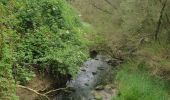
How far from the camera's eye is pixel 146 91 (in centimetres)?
1374

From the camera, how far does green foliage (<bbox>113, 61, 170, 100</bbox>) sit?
1329 cm

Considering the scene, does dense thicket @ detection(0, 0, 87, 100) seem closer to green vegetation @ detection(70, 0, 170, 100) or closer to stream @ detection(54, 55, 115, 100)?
stream @ detection(54, 55, 115, 100)

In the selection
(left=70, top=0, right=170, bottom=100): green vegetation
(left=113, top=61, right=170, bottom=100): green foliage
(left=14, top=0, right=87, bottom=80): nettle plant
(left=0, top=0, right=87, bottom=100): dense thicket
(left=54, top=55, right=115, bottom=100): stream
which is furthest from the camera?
(left=54, top=55, right=115, bottom=100): stream

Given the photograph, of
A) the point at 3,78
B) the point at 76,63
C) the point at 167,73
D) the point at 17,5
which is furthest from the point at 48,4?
the point at 3,78

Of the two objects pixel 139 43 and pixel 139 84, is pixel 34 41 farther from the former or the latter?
pixel 139 43

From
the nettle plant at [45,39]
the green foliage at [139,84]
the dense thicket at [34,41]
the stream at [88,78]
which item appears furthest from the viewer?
the stream at [88,78]

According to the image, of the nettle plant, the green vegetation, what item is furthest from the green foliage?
the nettle plant

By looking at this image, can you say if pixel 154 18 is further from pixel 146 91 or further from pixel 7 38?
pixel 7 38

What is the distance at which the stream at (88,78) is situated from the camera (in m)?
14.6

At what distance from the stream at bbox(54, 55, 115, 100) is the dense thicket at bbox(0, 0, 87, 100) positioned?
93cm

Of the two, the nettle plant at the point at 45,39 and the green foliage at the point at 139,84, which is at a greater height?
the nettle plant at the point at 45,39

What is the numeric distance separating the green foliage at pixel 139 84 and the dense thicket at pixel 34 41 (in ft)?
7.53

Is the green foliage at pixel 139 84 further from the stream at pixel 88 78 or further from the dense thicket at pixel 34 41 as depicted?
the dense thicket at pixel 34 41

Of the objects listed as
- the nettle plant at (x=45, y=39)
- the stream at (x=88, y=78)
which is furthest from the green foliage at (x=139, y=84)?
the nettle plant at (x=45, y=39)
